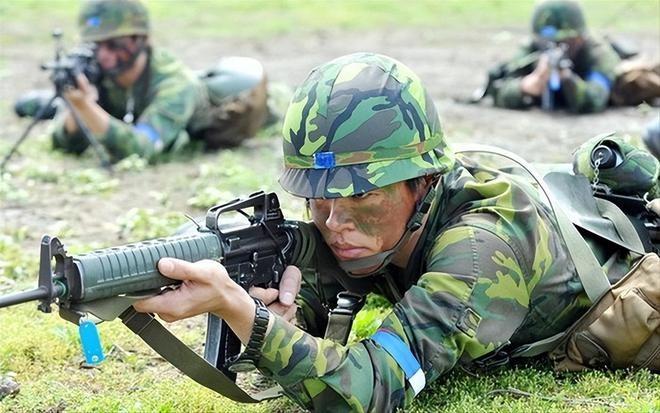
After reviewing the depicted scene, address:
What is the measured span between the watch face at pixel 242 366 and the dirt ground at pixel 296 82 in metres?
3.65

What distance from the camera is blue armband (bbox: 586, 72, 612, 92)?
478 inches

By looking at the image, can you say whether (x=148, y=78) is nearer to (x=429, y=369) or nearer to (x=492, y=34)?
(x=429, y=369)

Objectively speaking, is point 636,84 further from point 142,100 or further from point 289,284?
point 289,284

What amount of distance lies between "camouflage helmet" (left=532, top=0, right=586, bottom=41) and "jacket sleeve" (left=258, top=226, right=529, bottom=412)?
28.9 ft

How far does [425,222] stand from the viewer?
4.31m

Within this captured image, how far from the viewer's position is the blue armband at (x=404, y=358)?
12.8 feet

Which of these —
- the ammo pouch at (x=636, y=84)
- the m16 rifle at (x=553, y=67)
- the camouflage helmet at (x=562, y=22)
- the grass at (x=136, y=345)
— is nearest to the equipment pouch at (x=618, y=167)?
the grass at (x=136, y=345)

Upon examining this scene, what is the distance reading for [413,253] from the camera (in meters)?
4.38

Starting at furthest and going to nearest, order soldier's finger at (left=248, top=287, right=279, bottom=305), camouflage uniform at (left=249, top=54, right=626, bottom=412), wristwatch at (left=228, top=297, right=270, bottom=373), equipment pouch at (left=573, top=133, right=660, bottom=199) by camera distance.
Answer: equipment pouch at (left=573, top=133, right=660, bottom=199), soldier's finger at (left=248, top=287, right=279, bottom=305), camouflage uniform at (left=249, top=54, right=626, bottom=412), wristwatch at (left=228, top=297, right=270, bottom=373)

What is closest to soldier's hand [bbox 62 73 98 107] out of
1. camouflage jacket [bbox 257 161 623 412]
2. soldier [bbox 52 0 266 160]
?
soldier [bbox 52 0 266 160]

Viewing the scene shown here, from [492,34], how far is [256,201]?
15.3m

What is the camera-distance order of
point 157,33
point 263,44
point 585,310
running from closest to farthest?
1. point 585,310
2. point 263,44
3. point 157,33

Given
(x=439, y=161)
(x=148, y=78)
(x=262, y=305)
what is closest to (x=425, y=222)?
(x=439, y=161)

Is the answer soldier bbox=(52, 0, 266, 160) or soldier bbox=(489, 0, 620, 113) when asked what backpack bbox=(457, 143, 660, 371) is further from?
soldier bbox=(489, 0, 620, 113)
